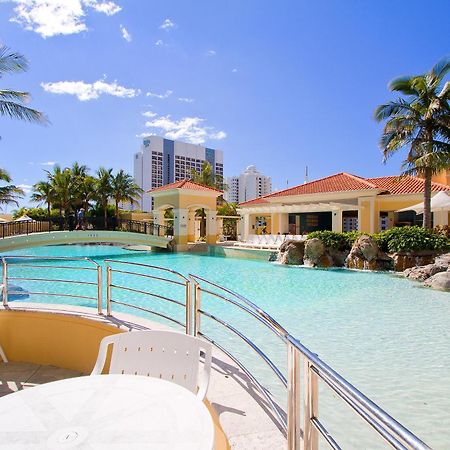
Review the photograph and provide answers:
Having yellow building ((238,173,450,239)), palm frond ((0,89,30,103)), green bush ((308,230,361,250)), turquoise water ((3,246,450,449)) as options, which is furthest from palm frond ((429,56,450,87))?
palm frond ((0,89,30,103))

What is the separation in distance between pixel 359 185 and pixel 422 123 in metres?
7.34

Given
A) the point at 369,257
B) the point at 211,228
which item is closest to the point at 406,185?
the point at 369,257

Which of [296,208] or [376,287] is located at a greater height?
[296,208]

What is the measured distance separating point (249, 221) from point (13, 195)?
60.3 ft

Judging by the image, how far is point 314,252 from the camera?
18.2m

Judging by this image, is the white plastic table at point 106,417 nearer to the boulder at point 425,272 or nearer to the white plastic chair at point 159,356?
the white plastic chair at point 159,356

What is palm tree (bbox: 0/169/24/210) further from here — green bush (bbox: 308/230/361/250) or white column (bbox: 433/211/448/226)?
white column (bbox: 433/211/448/226)

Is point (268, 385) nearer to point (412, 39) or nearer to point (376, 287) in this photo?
point (376, 287)

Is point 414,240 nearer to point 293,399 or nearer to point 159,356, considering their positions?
point 159,356

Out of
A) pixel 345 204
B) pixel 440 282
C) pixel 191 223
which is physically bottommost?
pixel 440 282

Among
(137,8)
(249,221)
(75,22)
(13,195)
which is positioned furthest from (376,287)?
(13,195)

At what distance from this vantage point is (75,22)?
11281 millimetres

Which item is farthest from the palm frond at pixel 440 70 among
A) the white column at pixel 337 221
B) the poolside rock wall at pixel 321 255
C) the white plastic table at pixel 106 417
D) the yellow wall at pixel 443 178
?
the white plastic table at pixel 106 417

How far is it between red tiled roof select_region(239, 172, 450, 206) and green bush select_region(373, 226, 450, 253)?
6408 millimetres
